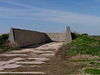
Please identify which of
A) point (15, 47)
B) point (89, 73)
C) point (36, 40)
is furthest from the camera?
point (36, 40)

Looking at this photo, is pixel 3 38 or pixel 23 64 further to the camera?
pixel 3 38

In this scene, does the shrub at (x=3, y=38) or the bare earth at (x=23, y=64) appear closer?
the bare earth at (x=23, y=64)

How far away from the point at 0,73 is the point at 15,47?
11227 millimetres

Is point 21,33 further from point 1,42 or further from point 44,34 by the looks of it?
point 44,34

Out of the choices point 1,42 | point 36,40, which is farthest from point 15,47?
point 36,40

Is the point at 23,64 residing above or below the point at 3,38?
below

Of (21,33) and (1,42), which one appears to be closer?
(1,42)

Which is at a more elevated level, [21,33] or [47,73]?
[21,33]

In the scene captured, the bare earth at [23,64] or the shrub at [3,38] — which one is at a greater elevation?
the shrub at [3,38]

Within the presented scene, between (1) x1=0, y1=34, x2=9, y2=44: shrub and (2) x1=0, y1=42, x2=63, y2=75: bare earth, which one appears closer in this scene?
(2) x1=0, y1=42, x2=63, y2=75: bare earth

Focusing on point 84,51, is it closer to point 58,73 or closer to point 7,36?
point 58,73

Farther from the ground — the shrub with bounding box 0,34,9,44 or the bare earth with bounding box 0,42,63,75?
the shrub with bounding box 0,34,9,44

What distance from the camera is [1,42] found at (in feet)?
64.6

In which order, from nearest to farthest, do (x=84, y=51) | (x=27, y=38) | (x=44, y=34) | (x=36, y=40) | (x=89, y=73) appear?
1. (x=89, y=73)
2. (x=84, y=51)
3. (x=27, y=38)
4. (x=36, y=40)
5. (x=44, y=34)
